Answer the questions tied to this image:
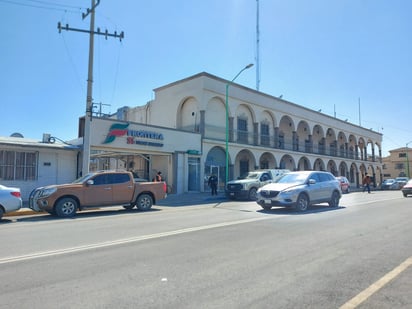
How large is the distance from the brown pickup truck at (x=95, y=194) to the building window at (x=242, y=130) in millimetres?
16585

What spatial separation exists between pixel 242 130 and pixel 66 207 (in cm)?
2106

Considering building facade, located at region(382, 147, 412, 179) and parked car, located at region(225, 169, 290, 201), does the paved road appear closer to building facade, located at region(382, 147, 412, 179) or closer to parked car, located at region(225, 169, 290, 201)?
parked car, located at region(225, 169, 290, 201)

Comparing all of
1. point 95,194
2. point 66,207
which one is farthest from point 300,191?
point 66,207

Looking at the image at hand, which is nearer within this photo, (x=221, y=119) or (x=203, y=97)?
(x=203, y=97)

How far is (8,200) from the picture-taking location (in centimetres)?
1138

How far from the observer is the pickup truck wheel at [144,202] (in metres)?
14.4

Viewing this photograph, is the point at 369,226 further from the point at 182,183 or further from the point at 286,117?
the point at 286,117

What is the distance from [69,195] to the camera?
1249 cm

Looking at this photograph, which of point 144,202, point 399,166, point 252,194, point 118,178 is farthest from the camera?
point 399,166

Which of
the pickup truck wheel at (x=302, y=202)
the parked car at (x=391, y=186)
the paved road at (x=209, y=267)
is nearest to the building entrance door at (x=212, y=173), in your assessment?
the pickup truck wheel at (x=302, y=202)

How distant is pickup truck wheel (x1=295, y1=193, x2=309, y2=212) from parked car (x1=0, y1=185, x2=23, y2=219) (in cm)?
1043

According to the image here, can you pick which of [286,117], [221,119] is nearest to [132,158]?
[221,119]

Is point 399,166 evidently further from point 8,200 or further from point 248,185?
point 8,200

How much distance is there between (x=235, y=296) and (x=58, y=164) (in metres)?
17.6
